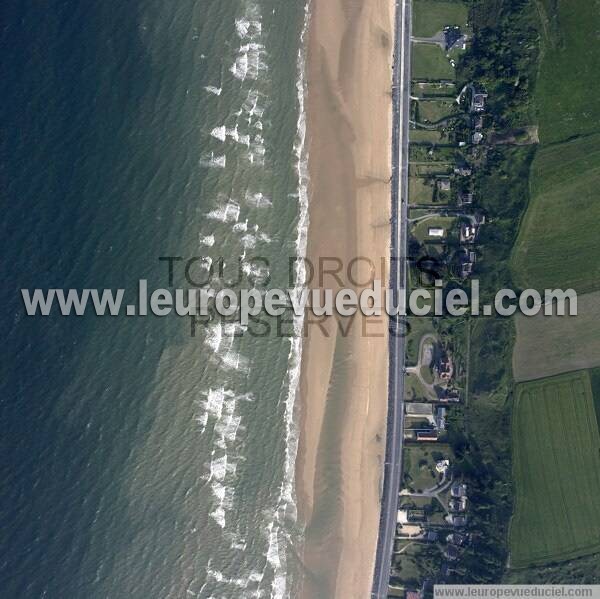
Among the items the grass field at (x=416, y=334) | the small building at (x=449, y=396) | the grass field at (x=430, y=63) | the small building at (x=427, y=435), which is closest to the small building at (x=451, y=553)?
the small building at (x=427, y=435)

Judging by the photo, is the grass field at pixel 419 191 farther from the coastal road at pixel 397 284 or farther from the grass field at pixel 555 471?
the grass field at pixel 555 471

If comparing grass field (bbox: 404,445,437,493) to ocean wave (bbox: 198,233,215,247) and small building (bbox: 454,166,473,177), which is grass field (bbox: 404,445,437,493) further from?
ocean wave (bbox: 198,233,215,247)

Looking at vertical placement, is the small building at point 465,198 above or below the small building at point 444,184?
below

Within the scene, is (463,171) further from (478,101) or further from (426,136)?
(478,101)

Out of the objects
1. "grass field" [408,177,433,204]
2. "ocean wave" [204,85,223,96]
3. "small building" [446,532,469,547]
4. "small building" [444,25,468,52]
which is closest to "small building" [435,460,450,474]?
"small building" [446,532,469,547]

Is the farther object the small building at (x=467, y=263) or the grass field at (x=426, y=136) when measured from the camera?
the grass field at (x=426, y=136)

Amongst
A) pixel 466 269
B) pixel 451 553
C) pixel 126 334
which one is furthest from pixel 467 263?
pixel 126 334

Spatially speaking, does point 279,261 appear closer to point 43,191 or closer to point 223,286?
point 223,286
